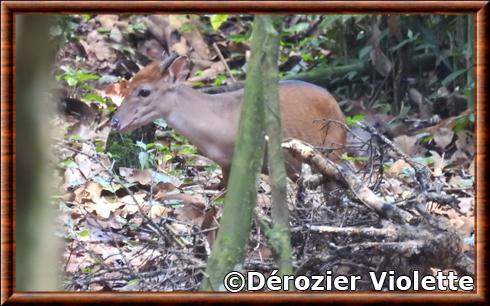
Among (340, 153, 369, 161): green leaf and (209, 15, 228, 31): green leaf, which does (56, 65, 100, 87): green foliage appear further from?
(340, 153, 369, 161): green leaf

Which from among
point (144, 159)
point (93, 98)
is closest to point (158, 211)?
point (144, 159)

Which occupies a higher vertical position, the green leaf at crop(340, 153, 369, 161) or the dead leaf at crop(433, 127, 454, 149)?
the dead leaf at crop(433, 127, 454, 149)

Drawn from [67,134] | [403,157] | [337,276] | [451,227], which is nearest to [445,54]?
[403,157]

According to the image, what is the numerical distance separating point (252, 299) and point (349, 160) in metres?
0.83

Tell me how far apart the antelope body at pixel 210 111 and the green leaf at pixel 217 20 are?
17 centimetres

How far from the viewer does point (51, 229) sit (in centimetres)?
322

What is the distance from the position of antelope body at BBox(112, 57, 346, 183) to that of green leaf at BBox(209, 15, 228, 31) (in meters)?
0.17

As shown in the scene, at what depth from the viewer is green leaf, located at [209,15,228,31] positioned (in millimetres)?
3711

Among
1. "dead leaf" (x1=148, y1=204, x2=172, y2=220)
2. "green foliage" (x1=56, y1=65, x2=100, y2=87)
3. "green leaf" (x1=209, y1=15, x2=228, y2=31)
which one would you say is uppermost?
"green leaf" (x1=209, y1=15, x2=228, y2=31)

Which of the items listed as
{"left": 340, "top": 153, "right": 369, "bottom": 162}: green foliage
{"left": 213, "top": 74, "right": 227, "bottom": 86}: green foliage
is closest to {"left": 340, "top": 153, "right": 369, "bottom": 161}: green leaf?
{"left": 340, "top": 153, "right": 369, "bottom": 162}: green foliage

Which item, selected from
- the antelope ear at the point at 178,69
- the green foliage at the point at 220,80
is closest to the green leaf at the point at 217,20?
the antelope ear at the point at 178,69

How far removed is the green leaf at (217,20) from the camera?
371 centimetres

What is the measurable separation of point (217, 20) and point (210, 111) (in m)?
0.77

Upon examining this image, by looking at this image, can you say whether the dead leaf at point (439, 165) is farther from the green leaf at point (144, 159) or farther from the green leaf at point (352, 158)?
the green leaf at point (144, 159)
